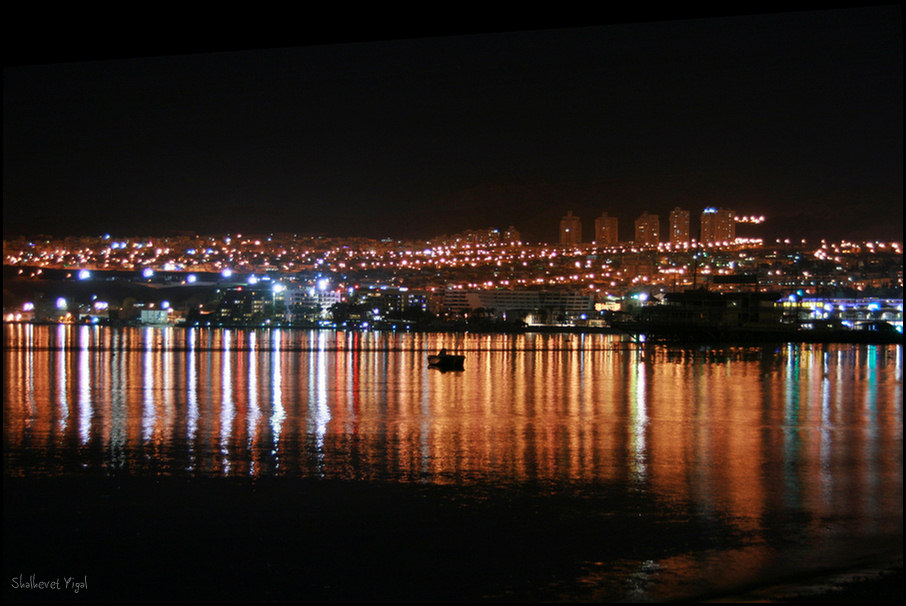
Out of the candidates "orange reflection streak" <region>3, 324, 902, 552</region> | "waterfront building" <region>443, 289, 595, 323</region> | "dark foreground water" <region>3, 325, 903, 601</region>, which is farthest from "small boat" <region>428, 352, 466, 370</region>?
"waterfront building" <region>443, 289, 595, 323</region>

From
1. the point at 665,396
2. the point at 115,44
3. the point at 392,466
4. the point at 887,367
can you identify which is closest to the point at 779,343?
the point at 887,367

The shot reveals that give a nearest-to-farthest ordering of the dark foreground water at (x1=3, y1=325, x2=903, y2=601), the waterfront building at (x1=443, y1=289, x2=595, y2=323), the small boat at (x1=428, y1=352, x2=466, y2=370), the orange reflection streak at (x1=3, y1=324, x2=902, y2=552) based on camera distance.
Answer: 1. the dark foreground water at (x1=3, y1=325, x2=903, y2=601)
2. the orange reflection streak at (x1=3, y1=324, x2=902, y2=552)
3. the small boat at (x1=428, y1=352, x2=466, y2=370)
4. the waterfront building at (x1=443, y1=289, x2=595, y2=323)

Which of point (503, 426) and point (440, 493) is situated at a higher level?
point (440, 493)

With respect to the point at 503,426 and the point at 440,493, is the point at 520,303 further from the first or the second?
the point at 440,493

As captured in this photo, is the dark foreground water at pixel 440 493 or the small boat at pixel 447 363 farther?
the small boat at pixel 447 363

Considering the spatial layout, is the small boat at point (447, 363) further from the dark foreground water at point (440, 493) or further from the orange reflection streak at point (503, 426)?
the dark foreground water at point (440, 493)

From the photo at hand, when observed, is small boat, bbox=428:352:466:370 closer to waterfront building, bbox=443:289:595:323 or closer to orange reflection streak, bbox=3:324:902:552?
orange reflection streak, bbox=3:324:902:552

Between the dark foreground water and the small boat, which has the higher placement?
the dark foreground water

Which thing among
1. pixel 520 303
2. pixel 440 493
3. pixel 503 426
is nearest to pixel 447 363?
pixel 503 426

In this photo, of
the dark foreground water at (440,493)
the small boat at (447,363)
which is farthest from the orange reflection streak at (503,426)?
Result: the small boat at (447,363)

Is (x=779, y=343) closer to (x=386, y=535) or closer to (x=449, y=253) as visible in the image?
(x=386, y=535)
